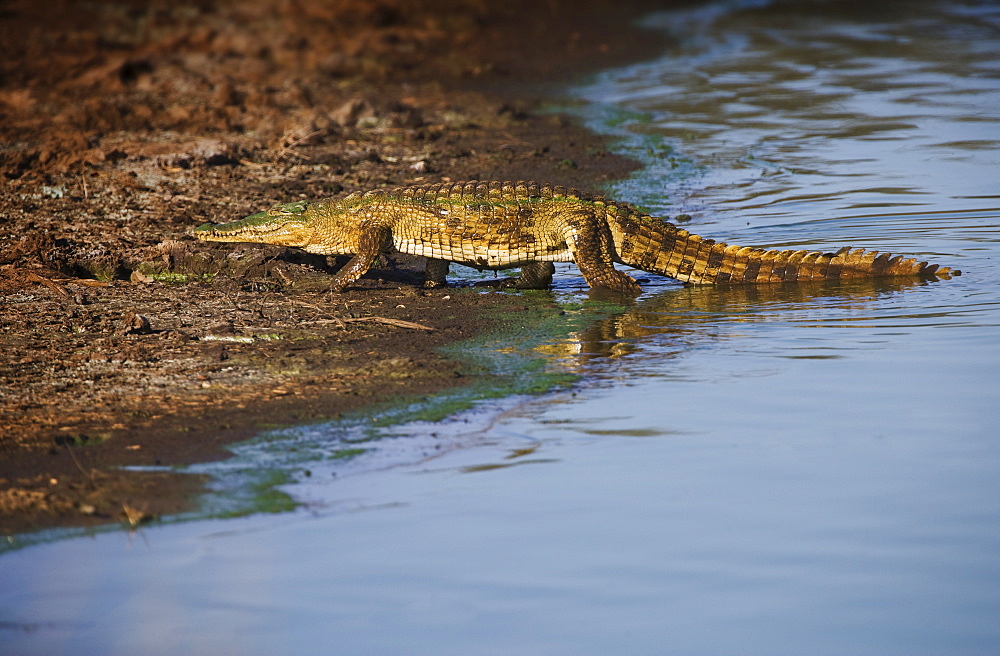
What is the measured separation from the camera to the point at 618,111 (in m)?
15.4

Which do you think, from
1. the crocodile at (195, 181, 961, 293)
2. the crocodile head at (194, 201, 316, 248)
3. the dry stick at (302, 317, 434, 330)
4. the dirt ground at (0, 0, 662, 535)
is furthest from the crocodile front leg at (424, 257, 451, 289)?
the dry stick at (302, 317, 434, 330)

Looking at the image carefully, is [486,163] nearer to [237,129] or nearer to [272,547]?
[237,129]

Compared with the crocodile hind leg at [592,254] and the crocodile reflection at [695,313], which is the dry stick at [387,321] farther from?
the crocodile hind leg at [592,254]

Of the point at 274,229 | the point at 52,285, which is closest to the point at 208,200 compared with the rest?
the point at 274,229

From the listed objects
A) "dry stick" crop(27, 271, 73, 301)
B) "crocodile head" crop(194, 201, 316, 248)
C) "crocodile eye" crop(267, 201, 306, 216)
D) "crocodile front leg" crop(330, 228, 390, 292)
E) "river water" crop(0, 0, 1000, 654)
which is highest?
"crocodile eye" crop(267, 201, 306, 216)

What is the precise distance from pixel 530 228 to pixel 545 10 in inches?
770

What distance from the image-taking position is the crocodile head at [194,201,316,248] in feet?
25.8

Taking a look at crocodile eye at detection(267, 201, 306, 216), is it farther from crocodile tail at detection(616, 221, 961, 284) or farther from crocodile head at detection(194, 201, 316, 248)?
crocodile tail at detection(616, 221, 961, 284)

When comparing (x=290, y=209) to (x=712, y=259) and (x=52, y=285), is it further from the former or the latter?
(x=712, y=259)

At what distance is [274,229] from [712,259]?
10.1 ft

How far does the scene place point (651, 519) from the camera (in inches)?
161

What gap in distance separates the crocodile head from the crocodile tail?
7.29ft

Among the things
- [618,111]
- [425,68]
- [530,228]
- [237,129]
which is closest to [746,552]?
[530,228]

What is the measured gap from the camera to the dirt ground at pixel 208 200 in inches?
202
